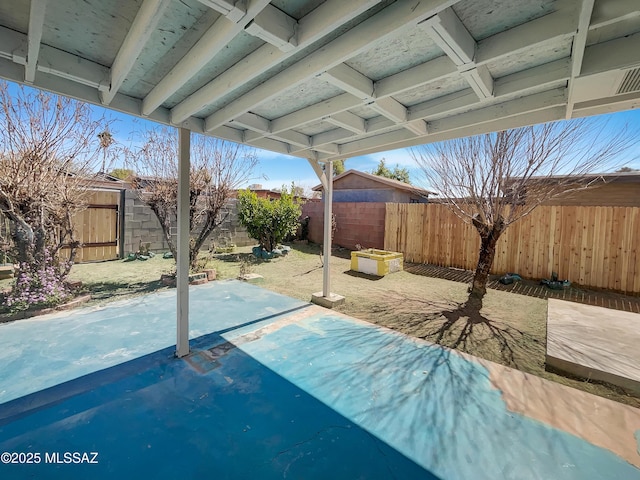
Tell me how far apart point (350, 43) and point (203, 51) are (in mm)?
894

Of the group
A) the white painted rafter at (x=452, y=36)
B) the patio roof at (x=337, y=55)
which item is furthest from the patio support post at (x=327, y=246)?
the white painted rafter at (x=452, y=36)

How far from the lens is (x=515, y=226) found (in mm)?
6660

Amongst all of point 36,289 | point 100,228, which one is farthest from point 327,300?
point 100,228

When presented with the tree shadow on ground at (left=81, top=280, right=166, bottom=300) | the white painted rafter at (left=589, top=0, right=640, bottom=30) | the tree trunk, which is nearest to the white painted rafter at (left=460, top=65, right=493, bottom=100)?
the white painted rafter at (left=589, top=0, right=640, bottom=30)

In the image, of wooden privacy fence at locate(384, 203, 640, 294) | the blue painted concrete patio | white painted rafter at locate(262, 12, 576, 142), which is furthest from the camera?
wooden privacy fence at locate(384, 203, 640, 294)

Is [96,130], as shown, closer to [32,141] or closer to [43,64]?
[32,141]

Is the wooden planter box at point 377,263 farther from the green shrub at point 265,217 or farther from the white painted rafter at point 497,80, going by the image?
the white painted rafter at point 497,80

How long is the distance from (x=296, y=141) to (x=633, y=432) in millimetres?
4072

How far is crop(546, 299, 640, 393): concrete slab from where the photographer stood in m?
2.71

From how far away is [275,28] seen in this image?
1501 mm

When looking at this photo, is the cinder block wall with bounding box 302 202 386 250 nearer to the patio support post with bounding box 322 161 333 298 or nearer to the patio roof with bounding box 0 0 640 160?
the patio support post with bounding box 322 161 333 298

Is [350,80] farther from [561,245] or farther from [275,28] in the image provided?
[561,245]

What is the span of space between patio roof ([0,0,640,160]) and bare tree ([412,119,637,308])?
2.01m

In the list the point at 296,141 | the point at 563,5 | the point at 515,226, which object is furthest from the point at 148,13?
the point at 515,226
